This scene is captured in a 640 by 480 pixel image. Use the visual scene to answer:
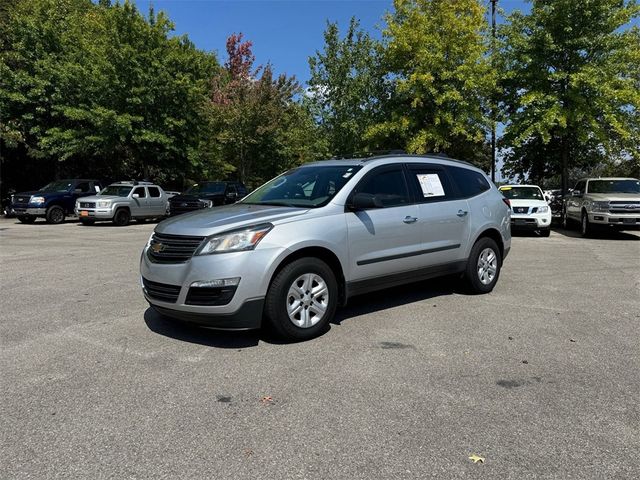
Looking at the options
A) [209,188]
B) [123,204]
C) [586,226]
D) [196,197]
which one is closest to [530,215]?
[586,226]

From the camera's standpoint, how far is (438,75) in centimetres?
2055

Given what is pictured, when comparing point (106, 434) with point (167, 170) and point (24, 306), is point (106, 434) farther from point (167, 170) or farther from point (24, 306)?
point (167, 170)

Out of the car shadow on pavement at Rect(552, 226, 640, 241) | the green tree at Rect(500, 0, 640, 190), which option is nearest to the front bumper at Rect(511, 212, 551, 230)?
the car shadow on pavement at Rect(552, 226, 640, 241)

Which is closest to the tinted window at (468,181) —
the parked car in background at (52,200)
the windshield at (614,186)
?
the windshield at (614,186)

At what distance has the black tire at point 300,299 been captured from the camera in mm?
4676

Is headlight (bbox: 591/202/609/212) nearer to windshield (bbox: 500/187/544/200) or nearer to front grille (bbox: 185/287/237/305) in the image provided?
windshield (bbox: 500/187/544/200)

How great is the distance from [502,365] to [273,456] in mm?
2299

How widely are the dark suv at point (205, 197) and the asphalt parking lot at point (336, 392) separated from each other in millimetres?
13885

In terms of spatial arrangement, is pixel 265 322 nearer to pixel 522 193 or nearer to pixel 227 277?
pixel 227 277

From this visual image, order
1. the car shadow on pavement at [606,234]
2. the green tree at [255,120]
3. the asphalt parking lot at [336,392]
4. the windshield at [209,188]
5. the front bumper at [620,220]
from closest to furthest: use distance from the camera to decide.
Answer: the asphalt parking lot at [336,392], the front bumper at [620,220], the car shadow on pavement at [606,234], the windshield at [209,188], the green tree at [255,120]

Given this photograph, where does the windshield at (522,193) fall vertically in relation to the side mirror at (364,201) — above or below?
above

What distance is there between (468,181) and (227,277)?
3.93 meters

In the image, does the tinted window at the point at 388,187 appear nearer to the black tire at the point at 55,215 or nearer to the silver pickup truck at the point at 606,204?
the silver pickup truck at the point at 606,204

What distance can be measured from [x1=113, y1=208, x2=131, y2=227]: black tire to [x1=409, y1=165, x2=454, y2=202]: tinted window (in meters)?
16.3
